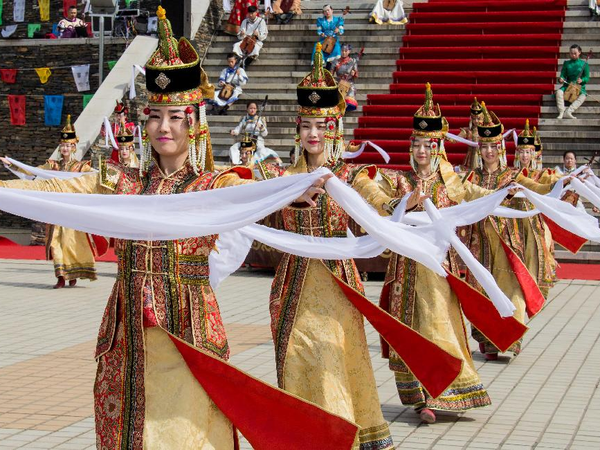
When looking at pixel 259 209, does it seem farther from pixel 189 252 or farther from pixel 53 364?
pixel 53 364

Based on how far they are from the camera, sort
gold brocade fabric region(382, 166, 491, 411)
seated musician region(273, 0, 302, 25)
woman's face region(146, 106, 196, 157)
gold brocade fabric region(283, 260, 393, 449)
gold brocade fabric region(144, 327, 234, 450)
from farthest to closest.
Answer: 1. seated musician region(273, 0, 302, 25)
2. gold brocade fabric region(382, 166, 491, 411)
3. gold brocade fabric region(283, 260, 393, 449)
4. woman's face region(146, 106, 196, 157)
5. gold brocade fabric region(144, 327, 234, 450)

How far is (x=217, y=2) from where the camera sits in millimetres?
24594

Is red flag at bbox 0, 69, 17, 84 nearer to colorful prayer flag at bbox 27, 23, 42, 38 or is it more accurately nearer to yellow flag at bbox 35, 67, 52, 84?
yellow flag at bbox 35, 67, 52, 84

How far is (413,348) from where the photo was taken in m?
6.41

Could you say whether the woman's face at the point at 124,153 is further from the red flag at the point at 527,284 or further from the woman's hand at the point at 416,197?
the woman's hand at the point at 416,197

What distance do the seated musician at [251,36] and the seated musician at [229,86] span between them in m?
0.86

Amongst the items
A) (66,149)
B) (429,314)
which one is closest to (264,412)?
(429,314)

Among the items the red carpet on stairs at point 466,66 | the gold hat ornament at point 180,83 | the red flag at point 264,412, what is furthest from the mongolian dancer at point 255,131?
the red flag at point 264,412

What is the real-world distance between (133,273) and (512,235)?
6.49m

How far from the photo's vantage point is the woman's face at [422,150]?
26.3 ft

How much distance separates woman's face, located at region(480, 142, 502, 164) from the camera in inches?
419

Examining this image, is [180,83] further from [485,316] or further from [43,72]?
[43,72]

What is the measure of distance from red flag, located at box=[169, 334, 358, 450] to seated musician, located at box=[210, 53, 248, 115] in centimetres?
1717

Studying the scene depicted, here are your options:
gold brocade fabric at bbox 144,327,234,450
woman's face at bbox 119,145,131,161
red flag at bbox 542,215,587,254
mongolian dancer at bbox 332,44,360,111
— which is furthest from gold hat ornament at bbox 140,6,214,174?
mongolian dancer at bbox 332,44,360,111
